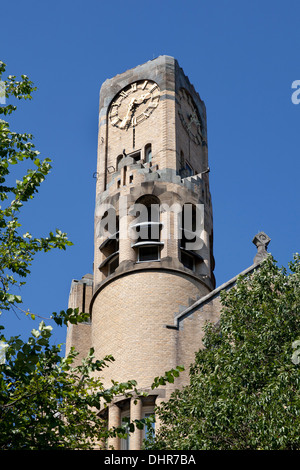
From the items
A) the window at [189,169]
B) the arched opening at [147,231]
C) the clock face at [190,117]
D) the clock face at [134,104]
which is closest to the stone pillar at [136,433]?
the arched opening at [147,231]

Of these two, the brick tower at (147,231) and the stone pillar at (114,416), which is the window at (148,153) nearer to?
the brick tower at (147,231)

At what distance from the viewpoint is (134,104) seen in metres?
42.3

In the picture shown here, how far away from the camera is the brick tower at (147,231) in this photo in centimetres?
3306

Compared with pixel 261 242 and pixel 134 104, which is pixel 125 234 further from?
pixel 134 104

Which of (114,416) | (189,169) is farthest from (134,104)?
(114,416)

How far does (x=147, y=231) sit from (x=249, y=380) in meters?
14.7

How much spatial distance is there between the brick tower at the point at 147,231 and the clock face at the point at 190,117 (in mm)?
60

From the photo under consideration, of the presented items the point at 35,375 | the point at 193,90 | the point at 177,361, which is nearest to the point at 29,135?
the point at 35,375

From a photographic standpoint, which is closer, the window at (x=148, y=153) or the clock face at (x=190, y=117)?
the window at (x=148, y=153)

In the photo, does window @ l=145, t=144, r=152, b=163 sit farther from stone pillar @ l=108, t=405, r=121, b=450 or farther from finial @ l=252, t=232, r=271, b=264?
stone pillar @ l=108, t=405, r=121, b=450

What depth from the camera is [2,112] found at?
792 inches

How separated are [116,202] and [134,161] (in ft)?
7.23

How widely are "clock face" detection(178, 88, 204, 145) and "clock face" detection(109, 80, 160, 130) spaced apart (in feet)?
4.38
